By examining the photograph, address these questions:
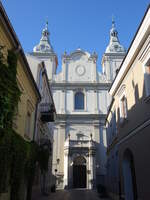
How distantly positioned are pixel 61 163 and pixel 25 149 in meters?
18.8

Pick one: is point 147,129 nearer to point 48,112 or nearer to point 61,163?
point 48,112

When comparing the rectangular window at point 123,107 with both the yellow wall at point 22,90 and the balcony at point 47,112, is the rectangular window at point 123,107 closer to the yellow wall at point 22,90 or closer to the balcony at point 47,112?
the balcony at point 47,112

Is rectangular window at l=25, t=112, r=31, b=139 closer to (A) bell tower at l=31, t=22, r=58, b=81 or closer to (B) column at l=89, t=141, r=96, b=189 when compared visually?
(B) column at l=89, t=141, r=96, b=189

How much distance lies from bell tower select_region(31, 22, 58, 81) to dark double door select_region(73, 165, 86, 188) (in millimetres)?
14047

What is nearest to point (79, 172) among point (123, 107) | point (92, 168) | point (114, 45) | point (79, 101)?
point (92, 168)

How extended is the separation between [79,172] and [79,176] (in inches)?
19.0

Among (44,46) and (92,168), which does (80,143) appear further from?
(44,46)

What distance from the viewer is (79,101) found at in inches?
1265

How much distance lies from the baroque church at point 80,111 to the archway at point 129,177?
14.1 m

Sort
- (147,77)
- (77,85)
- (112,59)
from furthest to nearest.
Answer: (112,59), (77,85), (147,77)

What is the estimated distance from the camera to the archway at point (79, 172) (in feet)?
86.2

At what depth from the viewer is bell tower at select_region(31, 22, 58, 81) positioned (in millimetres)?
33719

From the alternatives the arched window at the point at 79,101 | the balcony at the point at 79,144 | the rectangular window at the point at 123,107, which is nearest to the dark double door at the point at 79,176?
the balcony at the point at 79,144

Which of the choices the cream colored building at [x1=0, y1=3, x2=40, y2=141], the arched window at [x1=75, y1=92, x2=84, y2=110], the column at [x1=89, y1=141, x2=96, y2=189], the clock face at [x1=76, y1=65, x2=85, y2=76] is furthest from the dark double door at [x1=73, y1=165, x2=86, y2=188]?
the cream colored building at [x1=0, y1=3, x2=40, y2=141]
